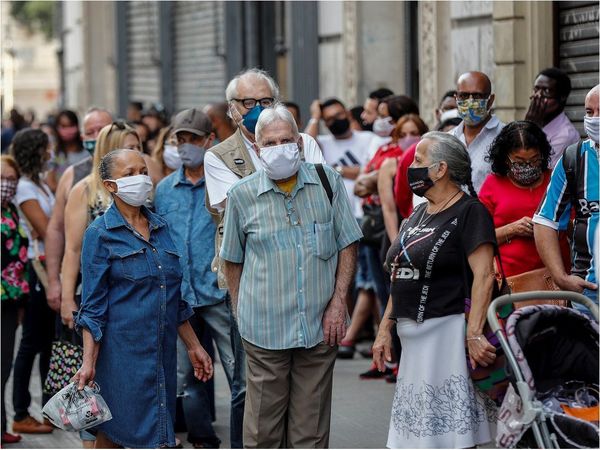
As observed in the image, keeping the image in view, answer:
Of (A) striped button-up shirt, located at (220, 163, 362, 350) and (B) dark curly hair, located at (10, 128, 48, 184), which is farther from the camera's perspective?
(B) dark curly hair, located at (10, 128, 48, 184)

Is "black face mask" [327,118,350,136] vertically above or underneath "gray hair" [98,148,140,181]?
above

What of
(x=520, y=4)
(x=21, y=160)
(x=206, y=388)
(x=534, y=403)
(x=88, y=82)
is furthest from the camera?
(x=88, y=82)

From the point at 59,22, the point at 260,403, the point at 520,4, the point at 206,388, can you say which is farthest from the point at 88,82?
the point at 260,403

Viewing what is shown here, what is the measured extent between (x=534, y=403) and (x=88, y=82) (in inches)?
988

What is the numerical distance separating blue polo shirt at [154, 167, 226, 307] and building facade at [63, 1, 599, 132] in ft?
11.5

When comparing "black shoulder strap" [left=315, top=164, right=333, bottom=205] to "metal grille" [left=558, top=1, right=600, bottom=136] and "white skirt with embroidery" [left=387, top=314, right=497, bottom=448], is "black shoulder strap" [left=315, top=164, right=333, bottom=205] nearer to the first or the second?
"white skirt with embroidery" [left=387, top=314, right=497, bottom=448]

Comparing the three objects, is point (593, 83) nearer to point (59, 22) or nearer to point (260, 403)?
point (260, 403)

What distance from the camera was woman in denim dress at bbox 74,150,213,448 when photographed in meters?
6.46

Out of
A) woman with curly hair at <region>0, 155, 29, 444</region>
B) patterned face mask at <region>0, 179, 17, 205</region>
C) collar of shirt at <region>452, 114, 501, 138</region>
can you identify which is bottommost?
woman with curly hair at <region>0, 155, 29, 444</region>

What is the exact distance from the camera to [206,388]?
8258 millimetres

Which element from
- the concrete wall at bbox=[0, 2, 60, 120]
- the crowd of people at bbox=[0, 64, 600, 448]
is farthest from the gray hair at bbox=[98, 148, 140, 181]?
the concrete wall at bbox=[0, 2, 60, 120]

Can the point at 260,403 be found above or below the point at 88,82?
below

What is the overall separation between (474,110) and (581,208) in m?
1.70

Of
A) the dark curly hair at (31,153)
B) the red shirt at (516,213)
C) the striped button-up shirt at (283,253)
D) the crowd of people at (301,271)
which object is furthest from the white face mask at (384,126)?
the striped button-up shirt at (283,253)
